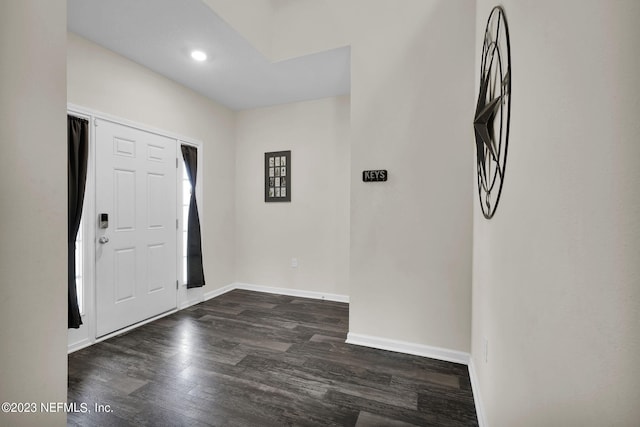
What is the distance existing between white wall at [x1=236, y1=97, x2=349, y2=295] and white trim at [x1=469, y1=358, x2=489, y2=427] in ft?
6.01

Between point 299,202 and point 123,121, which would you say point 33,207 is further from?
point 299,202

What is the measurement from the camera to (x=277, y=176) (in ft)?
13.3

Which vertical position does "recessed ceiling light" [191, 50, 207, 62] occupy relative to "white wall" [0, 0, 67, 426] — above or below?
above

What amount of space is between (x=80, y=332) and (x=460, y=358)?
10.3ft

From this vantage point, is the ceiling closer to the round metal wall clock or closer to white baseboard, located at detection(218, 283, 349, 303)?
the round metal wall clock

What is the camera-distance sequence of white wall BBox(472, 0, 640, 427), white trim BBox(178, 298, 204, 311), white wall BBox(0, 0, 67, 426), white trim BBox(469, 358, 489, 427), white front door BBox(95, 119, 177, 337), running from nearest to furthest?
white wall BBox(472, 0, 640, 427) → white wall BBox(0, 0, 67, 426) → white trim BBox(469, 358, 489, 427) → white front door BBox(95, 119, 177, 337) → white trim BBox(178, 298, 204, 311)

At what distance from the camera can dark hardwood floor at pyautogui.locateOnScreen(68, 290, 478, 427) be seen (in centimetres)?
163

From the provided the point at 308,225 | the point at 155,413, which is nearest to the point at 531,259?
the point at 155,413

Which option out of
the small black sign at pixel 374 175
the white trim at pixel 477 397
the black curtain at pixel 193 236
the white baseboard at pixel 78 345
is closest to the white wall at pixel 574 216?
the white trim at pixel 477 397

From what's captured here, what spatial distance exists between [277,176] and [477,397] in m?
3.23

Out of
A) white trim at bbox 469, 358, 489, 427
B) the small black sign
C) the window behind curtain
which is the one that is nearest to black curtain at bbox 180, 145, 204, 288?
the window behind curtain

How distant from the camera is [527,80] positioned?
875 millimetres

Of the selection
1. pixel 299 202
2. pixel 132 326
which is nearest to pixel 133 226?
pixel 132 326

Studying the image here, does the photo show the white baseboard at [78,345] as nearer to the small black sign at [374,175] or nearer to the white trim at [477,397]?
the small black sign at [374,175]
